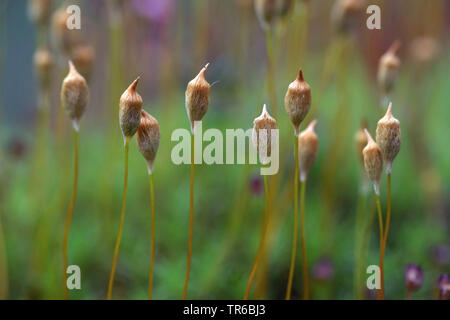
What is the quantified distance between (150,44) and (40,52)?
0.52m

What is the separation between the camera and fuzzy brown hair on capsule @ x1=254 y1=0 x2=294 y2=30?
2.00 feet

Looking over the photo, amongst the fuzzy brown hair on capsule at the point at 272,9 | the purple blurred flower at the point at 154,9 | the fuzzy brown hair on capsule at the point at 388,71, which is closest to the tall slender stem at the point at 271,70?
the fuzzy brown hair on capsule at the point at 272,9

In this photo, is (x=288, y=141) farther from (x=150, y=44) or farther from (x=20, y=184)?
(x=20, y=184)

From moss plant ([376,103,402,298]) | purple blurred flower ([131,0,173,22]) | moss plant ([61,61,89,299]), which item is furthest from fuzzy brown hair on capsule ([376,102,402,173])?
purple blurred flower ([131,0,173,22])

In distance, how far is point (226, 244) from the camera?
2.67ft

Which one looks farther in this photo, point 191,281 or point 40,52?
point 191,281

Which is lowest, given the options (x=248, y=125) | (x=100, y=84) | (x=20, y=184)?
(x=20, y=184)

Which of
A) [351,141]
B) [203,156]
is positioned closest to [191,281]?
[203,156]

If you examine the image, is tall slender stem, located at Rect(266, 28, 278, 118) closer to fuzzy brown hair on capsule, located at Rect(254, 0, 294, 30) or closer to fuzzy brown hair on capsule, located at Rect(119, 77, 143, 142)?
fuzzy brown hair on capsule, located at Rect(254, 0, 294, 30)

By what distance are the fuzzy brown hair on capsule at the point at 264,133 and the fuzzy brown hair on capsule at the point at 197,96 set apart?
47mm

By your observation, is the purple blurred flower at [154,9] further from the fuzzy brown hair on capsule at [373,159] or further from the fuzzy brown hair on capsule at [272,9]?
the fuzzy brown hair on capsule at [373,159]

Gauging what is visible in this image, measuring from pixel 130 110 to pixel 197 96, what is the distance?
6cm

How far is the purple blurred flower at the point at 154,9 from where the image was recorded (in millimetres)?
1069
